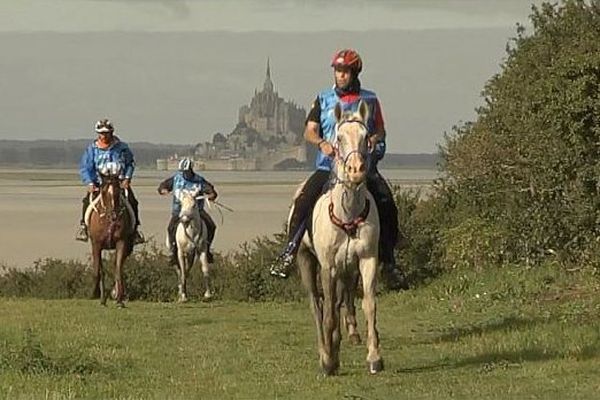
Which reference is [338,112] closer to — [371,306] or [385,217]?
[385,217]

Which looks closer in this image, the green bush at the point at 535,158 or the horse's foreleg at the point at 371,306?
the horse's foreleg at the point at 371,306

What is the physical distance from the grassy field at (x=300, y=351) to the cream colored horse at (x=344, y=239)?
1.31 feet

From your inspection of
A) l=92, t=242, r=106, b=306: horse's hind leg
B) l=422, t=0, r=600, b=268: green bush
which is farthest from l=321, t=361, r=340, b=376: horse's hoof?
l=92, t=242, r=106, b=306: horse's hind leg

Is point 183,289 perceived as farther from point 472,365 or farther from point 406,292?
point 472,365

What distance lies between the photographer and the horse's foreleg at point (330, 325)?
12641mm

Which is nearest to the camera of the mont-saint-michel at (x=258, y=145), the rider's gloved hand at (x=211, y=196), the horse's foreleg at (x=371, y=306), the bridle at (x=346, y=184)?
the bridle at (x=346, y=184)

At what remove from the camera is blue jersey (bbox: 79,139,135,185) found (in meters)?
20.8

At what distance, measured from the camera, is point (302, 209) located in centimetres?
1316

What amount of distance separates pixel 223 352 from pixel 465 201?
54.0 feet

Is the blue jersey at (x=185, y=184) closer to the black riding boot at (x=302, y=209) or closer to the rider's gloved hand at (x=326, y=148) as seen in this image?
the black riding boot at (x=302, y=209)

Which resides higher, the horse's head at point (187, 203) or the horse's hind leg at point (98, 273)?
the horse's head at point (187, 203)

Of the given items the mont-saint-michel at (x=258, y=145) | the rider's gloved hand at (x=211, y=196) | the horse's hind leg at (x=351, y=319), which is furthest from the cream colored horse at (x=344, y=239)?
the mont-saint-michel at (x=258, y=145)

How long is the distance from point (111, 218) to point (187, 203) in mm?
5064

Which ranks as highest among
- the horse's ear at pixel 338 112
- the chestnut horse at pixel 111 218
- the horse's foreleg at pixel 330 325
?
the horse's ear at pixel 338 112
